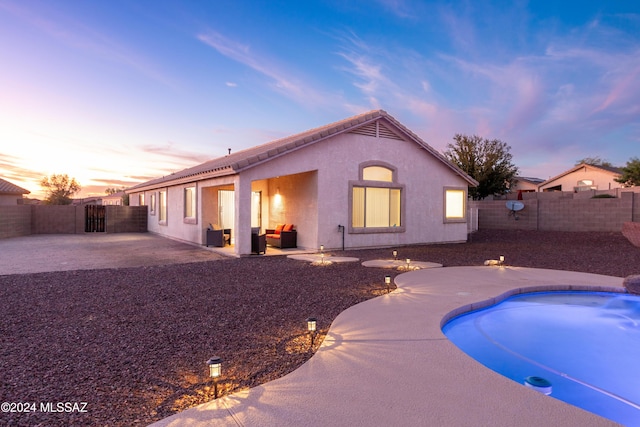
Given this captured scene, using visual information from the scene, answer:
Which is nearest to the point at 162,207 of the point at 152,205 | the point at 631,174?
the point at 152,205

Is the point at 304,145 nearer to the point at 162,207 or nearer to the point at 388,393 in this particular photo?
the point at 388,393

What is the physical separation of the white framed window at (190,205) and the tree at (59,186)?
1960 inches

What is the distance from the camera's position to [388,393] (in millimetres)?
2895

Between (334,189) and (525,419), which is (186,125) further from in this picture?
(525,419)

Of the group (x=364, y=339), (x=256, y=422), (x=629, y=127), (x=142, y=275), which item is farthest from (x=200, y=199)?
(x=629, y=127)

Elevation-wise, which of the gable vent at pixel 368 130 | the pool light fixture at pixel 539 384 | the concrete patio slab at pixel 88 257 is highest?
the gable vent at pixel 368 130

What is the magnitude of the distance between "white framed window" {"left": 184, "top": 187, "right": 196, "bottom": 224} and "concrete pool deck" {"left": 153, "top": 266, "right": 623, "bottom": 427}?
1210 cm

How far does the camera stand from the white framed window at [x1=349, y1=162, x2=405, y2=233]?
14.0 m

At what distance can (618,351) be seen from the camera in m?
5.05

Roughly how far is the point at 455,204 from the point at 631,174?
2651 cm

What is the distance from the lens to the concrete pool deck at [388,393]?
8.24 feet

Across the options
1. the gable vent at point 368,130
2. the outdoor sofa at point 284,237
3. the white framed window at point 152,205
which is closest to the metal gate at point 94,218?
the white framed window at point 152,205

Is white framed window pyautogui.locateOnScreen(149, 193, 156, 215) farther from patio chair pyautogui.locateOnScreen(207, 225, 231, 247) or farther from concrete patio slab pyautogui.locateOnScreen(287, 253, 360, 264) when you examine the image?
concrete patio slab pyautogui.locateOnScreen(287, 253, 360, 264)

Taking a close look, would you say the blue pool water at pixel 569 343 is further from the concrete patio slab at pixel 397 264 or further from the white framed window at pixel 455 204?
the white framed window at pixel 455 204
